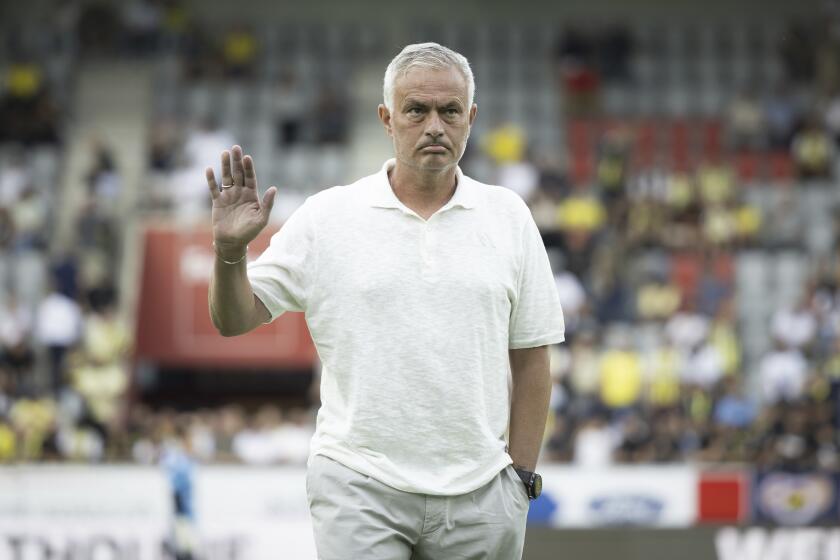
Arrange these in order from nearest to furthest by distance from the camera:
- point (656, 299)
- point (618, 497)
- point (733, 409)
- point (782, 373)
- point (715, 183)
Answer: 1. point (618, 497)
2. point (733, 409)
3. point (782, 373)
4. point (656, 299)
5. point (715, 183)

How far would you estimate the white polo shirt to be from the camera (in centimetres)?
329

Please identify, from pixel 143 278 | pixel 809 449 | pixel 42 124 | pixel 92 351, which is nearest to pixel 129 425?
pixel 92 351

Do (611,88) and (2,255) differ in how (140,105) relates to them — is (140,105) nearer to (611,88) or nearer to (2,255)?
(2,255)

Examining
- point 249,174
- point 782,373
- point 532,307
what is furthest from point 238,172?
point 782,373

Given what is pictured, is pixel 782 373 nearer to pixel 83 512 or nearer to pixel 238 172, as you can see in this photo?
pixel 83 512

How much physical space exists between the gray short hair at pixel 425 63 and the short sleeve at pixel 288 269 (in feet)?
1.20

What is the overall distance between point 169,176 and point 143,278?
5.03 ft

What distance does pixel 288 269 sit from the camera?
3.38m

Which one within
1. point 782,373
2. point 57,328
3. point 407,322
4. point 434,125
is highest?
point 434,125

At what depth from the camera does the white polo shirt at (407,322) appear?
3.29 metres

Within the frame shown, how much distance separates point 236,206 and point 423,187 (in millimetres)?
464

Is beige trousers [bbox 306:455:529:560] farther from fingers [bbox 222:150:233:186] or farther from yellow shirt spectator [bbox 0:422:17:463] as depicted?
yellow shirt spectator [bbox 0:422:17:463]

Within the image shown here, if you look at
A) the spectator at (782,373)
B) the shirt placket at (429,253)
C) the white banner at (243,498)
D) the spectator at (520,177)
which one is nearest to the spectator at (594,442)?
the spectator at (782,373)

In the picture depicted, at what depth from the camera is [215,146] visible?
1761 cm
